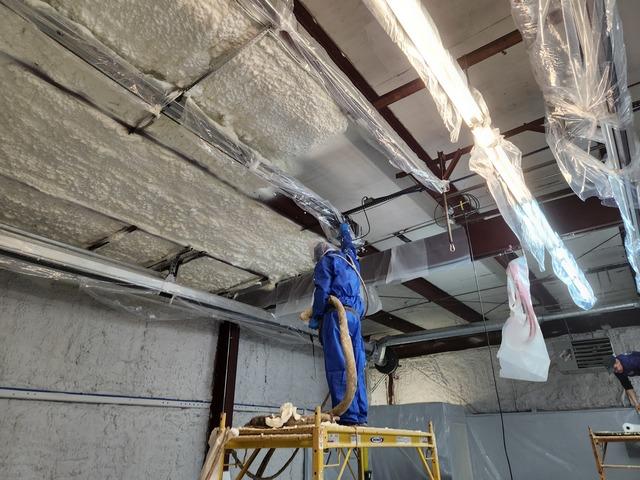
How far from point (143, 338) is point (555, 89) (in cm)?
316

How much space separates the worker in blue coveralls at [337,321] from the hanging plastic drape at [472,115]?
72cm

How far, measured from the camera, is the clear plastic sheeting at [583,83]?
110 centimetres

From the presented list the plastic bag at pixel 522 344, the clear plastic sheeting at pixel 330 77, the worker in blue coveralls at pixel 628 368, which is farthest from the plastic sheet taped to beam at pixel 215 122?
the worker in blue coveralls at pixel 628 368

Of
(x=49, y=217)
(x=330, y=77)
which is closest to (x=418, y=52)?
(x=330, y=77)

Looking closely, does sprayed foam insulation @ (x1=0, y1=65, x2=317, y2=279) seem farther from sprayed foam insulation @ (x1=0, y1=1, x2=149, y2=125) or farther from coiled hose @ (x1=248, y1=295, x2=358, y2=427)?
coiled hose @ (x1=248, y1=295, x2=358, y2=427)

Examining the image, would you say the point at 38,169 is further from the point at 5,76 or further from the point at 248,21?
the point at 248,21

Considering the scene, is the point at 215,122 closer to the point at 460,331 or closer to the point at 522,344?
the point at 522,344

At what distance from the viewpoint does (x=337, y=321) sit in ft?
5.46

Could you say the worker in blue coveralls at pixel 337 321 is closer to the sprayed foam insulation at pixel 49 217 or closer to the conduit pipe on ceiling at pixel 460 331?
the sprayed foam insulation at pixel 49 217

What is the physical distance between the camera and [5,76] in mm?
1462

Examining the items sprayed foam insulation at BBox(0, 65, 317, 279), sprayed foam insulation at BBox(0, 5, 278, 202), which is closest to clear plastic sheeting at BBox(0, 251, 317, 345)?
sprayed foam insulation at BBox(0, 65, 317, 279)

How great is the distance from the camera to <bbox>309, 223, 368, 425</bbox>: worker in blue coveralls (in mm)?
1591

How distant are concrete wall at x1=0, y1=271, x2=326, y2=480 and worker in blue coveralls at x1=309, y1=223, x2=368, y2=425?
1.99m

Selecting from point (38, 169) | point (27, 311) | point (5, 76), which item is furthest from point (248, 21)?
point (27, 311)
